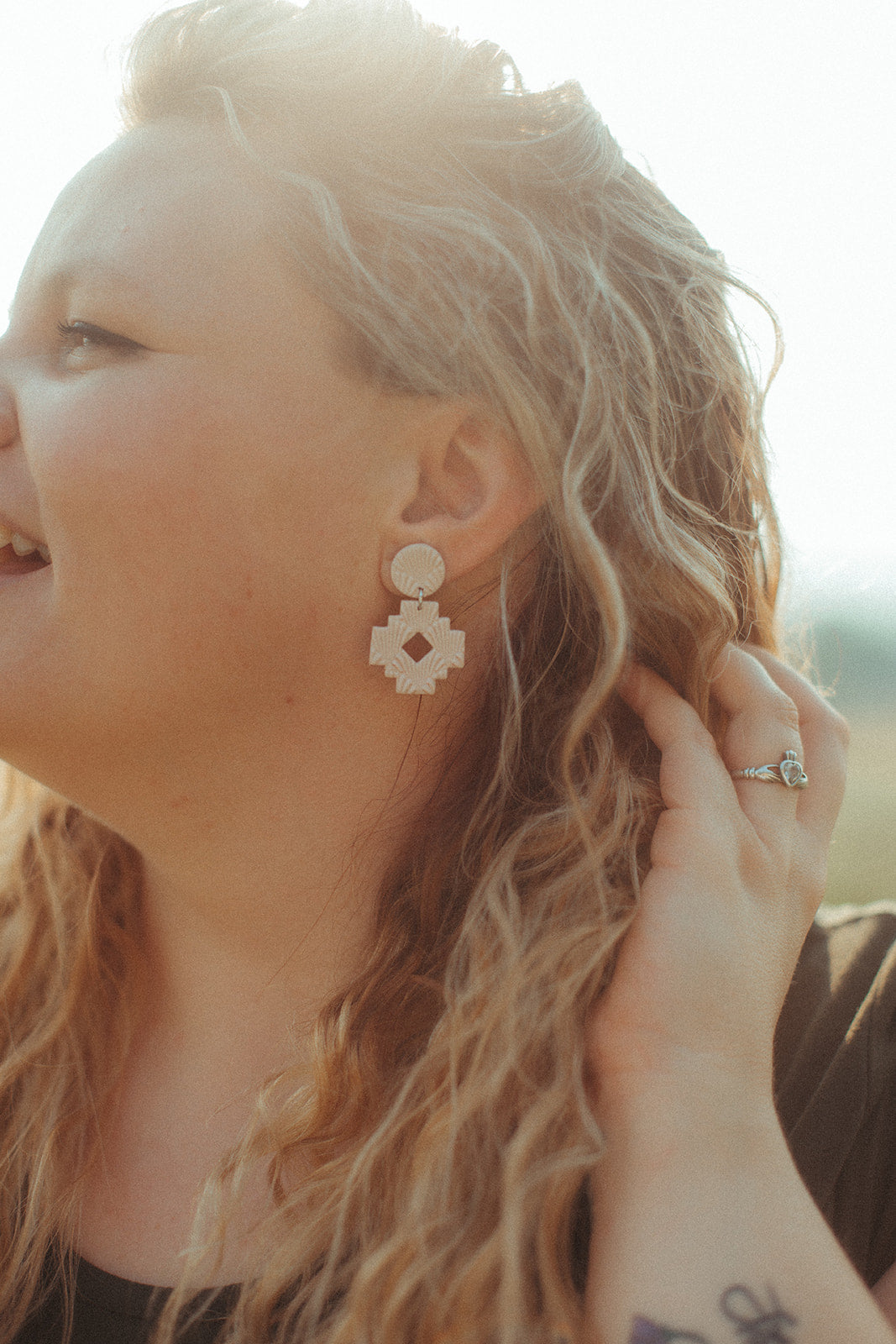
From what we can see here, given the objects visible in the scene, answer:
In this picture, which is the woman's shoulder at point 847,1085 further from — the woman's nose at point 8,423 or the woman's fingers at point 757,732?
the woman's nose at point 8,423

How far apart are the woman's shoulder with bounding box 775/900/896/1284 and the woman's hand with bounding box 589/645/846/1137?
249mm

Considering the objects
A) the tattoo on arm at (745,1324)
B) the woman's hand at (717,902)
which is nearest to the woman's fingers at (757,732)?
the woman's hand at (717,902)

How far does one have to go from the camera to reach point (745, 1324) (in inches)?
41.8

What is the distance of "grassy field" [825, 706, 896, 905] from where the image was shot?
248 cm

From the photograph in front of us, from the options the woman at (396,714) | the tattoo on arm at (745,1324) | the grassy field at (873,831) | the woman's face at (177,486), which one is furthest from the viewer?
the grassy field at (873,831)

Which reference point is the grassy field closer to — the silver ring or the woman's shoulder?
the woman's shoulder

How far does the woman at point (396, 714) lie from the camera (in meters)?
1.22

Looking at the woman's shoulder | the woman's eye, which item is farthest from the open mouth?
the woman's shoulder

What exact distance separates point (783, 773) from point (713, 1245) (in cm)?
66

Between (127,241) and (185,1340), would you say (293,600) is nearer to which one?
(127,241)

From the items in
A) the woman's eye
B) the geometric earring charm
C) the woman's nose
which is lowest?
the geometric earring charm

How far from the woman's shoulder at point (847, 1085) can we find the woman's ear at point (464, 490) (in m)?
0.91

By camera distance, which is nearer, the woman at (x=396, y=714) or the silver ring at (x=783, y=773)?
the woman at (x=396, y=714)

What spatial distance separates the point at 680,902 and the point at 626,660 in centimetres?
42
